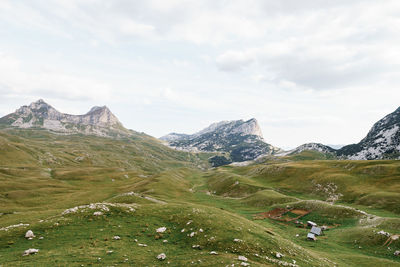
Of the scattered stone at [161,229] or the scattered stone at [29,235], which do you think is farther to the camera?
the scattered stone at [161,229]

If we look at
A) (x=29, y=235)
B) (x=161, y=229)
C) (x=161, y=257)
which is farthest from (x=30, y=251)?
(x=161, y=229)

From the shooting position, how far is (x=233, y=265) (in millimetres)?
19500

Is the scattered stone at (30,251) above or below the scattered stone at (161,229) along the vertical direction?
above

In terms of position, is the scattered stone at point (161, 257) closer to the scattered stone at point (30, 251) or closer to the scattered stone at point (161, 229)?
the scattered stone at point (161, 229)

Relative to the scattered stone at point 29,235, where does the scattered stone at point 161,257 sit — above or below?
above

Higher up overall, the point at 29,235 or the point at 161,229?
the point at 29,235

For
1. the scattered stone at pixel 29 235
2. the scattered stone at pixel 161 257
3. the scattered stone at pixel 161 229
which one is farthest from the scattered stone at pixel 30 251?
the scattered stone at pixel 161 229

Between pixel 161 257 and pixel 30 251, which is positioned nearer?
pixel 161 257

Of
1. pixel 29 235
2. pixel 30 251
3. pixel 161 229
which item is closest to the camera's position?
pixel 30 251

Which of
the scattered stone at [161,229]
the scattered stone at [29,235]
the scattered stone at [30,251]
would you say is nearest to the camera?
the scattered stone at [30,251]

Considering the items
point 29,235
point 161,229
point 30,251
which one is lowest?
point 161,229

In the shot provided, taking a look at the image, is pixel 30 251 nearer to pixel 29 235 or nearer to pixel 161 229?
pixel 29 235

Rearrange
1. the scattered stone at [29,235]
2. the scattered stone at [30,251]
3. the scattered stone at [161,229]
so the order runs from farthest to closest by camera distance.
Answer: the scattered stone at [161,229], the scattered stone at [29,235], the scattered stone at [30,251]

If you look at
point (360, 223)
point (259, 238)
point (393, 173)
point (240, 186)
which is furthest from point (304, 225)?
point (393, 173)
